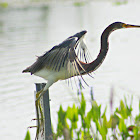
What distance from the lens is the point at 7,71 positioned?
22.4ft

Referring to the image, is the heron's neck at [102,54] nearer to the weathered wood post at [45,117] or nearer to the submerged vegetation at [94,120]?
the weathered wood post at [45,117]

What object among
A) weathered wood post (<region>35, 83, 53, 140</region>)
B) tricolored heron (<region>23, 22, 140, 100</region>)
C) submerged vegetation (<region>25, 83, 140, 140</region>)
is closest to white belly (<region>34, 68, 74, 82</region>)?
tricolored heron (<region>23, 22, 140, 100</region>)

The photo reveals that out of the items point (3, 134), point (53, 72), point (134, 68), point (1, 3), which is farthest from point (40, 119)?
point (1, 3)

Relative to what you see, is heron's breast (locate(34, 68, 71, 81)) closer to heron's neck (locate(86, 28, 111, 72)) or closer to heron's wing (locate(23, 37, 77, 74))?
heron's wing (locate(23, 37, 77, 74))

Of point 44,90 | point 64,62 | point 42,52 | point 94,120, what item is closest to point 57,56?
point 64,62

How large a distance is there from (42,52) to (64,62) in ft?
18.8

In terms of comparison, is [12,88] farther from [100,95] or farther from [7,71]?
[100,95]

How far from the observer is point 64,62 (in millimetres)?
2287

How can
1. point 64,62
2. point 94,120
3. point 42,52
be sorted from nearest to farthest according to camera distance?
point 64,62
point 94,120
point 42,52

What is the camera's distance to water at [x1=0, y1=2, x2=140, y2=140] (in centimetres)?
507

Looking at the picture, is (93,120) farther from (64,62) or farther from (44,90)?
(64,62)

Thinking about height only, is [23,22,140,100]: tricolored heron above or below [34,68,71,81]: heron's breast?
above

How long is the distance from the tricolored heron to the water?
6.6 inches

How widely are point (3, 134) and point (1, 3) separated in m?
13.2
